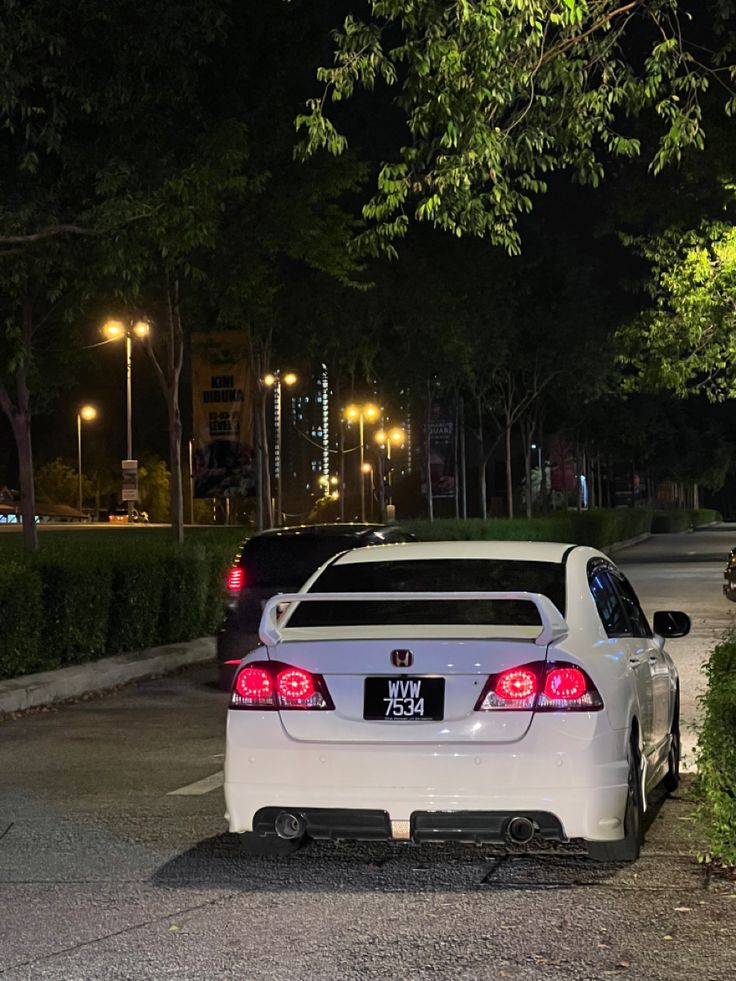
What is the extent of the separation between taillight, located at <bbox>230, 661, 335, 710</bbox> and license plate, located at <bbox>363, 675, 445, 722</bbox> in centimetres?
20

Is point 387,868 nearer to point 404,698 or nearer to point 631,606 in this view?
point 404,698

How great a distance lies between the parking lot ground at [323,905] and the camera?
223 inches

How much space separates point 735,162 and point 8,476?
104840 millimetres

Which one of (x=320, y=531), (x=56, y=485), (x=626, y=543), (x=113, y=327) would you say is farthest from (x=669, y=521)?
(x=320, y=531)

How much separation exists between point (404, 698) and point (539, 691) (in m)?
0.61

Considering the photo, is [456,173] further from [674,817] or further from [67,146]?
[67,146]

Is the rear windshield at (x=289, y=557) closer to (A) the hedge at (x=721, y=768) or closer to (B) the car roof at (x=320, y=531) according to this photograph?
(B) the car roof at (x=320, y=531)

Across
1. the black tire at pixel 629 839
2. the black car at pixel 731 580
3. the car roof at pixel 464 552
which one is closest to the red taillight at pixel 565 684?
the black tire at pixel 629 839

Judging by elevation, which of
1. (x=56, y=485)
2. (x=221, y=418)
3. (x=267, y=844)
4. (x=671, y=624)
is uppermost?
(x=56, y=485)

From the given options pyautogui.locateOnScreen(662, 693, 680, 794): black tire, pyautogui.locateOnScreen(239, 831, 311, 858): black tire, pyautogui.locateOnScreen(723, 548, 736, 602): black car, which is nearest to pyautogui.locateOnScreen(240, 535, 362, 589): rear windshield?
pyautogui.locateOnScreen(662, 693, 680, 794): black tire

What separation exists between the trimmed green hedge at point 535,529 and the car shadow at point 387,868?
2167 centimetres

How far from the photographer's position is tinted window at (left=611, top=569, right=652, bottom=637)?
342 inches

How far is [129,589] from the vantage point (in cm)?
1731

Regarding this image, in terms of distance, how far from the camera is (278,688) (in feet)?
22.9
